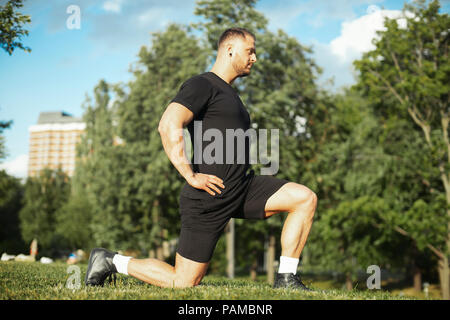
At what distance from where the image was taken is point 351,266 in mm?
25766

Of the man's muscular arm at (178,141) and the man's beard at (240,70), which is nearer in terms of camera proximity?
the man's muscular arm at (178,141)

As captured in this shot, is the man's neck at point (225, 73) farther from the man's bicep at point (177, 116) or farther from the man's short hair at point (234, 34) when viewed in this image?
the man's bicep at point (177, 116)

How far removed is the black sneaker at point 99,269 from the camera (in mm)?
4297

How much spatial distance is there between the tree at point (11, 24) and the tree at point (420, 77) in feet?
57.9

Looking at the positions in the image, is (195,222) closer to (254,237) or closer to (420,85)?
(420,85)

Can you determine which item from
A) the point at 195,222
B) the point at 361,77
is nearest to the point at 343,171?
the point at 361,77

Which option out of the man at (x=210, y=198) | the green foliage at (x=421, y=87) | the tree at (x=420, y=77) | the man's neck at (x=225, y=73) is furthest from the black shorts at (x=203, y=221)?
the tree at (x=420, y=77)

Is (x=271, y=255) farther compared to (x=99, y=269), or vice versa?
(x=271, y=255)

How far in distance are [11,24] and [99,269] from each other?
647 cm

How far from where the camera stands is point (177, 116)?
154 inches

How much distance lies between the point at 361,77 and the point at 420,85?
3.26 meters

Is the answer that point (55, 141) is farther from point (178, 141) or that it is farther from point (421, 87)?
point (178, 141)

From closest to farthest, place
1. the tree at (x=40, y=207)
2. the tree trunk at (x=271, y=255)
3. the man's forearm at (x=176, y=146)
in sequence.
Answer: the man's forearm at (x=176, y=146), the tree trunk at (x=271, y=255), the tree at (x=40, y=207)

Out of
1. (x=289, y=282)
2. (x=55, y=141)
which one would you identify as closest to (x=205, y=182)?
(x=289, y=282)
